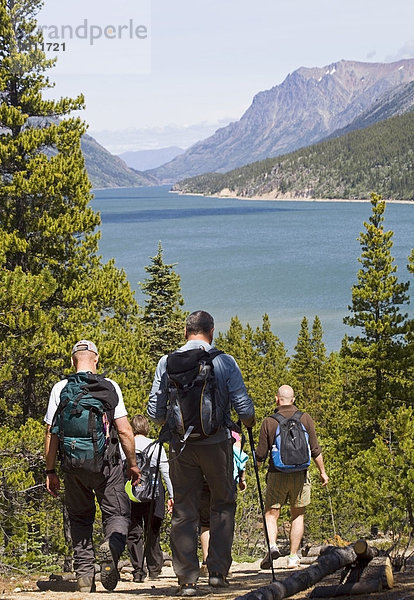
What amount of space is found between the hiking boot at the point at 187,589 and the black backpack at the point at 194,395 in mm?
1129

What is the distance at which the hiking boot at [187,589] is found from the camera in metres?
5.61

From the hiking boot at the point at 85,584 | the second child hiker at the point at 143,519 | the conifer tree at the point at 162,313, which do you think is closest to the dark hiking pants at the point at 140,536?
the second child hiker at the point at 143,519

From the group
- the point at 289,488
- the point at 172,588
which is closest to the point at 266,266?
the point at 289,488

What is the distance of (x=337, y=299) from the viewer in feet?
264

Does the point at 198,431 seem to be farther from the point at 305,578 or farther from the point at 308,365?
the point at 308,365

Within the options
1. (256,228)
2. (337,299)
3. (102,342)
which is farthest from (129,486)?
(256,228)

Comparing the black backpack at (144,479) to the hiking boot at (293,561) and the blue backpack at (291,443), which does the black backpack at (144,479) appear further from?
the hiking boot at (293,561)

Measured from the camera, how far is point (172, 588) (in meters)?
6.38

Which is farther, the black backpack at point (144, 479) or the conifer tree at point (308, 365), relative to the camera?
the conifer tree at point (308, 365)

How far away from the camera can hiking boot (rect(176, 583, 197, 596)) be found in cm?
561

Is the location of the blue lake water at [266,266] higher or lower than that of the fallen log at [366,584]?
lower

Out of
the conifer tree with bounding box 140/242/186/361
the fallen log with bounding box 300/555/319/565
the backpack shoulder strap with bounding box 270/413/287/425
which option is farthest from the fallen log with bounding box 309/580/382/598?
the conifer tree with bounding box 140/242/186/361

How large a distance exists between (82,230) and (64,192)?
789mm

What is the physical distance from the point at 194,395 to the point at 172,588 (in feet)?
6.45
